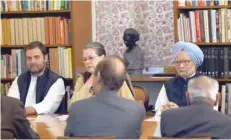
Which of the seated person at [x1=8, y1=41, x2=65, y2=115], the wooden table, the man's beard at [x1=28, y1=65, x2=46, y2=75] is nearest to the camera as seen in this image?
the wooden table

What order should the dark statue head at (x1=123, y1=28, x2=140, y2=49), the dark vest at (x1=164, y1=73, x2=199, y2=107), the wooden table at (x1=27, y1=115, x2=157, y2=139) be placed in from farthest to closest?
the dark statue head at (x1=123, y1=28, x2=140, y2=49)
the dark vest at (x1=164, y1=73, x2=199, y2=107)
the wooden table at (x1=27, y1=115, x2=157, y2=139)

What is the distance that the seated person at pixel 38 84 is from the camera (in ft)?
15.2

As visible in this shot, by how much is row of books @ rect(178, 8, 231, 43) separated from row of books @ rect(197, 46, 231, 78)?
10 centimetres

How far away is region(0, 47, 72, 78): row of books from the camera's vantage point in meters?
5.35

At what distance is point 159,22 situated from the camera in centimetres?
555

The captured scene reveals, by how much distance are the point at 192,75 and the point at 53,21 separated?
1.79m

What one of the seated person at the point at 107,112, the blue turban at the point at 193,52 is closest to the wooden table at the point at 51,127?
the seated person at the point at 107,112

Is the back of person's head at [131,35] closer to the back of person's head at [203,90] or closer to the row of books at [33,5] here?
the row of books at [33,5]

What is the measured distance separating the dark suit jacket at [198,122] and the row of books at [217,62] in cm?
215

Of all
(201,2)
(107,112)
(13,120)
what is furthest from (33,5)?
(107,112)

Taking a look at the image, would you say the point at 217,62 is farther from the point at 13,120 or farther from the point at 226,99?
the point at 13,120

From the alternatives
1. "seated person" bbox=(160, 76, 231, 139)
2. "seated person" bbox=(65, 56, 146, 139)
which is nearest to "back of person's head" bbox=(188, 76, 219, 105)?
"seated person" bbox=(160, 76, 231, 139)

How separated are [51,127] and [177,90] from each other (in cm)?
118

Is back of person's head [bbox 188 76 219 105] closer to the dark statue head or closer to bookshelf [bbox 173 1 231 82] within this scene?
bookshelf [bbox 173 1 231 82]
